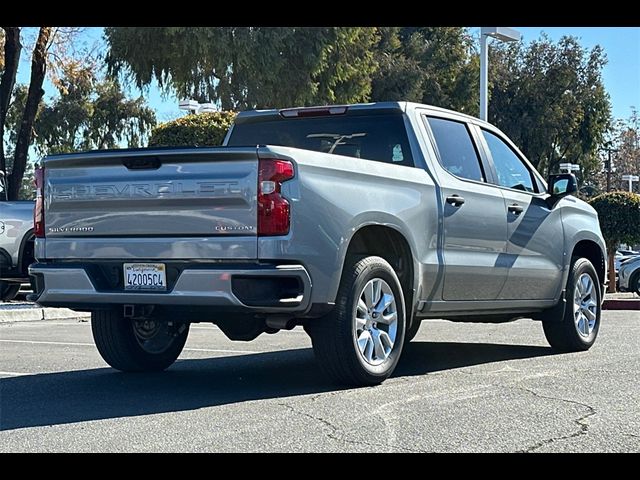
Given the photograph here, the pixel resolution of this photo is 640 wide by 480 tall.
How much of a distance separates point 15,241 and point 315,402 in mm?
8920

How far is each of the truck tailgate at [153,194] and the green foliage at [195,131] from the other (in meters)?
10.7

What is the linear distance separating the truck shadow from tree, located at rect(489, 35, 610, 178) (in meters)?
37.0

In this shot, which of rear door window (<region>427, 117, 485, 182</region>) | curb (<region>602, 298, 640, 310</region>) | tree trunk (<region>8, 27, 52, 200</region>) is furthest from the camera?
tree trunk (<region>8, 27, 52, 200</region>)

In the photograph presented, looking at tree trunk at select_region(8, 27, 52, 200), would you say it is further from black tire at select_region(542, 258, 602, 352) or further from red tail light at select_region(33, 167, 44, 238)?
red tail light at select_region(33, 167, 44, 238)

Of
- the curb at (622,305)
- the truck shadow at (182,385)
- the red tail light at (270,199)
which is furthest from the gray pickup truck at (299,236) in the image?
the curb at (622,305)

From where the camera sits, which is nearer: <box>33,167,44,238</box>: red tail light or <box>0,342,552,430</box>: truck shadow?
<box>0,342,552,430</box>: truck shadow

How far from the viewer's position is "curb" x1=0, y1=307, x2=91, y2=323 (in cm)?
1285

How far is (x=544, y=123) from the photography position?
44594 millimetres

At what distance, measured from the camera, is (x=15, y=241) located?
1416cm

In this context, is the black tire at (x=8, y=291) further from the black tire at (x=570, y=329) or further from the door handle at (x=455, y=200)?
the door handle at (x=455, y=200)

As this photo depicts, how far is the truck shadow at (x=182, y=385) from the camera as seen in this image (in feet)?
20.1

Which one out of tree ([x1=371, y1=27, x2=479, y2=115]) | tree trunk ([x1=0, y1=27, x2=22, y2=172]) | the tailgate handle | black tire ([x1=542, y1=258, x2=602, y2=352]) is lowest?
black tire ([x1=542, y1=258, x2=602, y2=352])

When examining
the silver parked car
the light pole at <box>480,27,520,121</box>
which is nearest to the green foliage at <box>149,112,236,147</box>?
the light pole at <box>480,27,520,121</box>

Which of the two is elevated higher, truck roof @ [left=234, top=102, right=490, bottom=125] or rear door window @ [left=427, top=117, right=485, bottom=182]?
truck roof @ [left=234, top=102, right=490, bottom=125]
